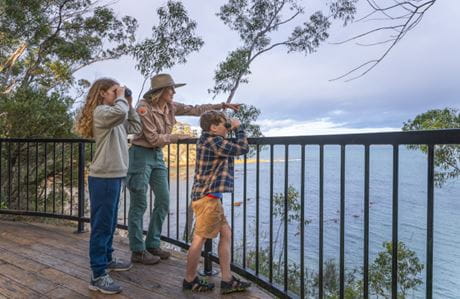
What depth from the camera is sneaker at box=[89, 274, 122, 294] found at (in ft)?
6.16

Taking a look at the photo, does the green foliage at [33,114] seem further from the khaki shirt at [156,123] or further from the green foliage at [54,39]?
the khaki shirt at [156,123]

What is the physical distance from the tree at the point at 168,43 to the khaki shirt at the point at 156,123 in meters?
5.02

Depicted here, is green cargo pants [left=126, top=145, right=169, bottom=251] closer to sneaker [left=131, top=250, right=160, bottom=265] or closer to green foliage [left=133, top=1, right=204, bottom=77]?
sneaker [left=131, top=250, right=160, bottom=265]

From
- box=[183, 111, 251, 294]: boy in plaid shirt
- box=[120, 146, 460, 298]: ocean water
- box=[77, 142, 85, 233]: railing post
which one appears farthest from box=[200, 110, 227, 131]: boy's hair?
box=[77, 142, 85, 233]: railing post

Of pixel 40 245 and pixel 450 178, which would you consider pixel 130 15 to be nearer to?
pixel 40 245

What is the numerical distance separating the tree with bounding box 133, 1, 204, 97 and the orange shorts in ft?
19.0

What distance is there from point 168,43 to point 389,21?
228 inches

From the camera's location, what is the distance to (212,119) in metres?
1.79

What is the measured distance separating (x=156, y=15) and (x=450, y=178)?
629 cm

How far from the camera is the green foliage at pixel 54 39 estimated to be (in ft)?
22.1

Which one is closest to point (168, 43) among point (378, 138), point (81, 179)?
point (81, 179)

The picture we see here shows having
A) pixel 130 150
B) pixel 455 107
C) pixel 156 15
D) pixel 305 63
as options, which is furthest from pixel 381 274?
pixel 156 15

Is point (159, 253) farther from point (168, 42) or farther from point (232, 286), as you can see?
point (168, 42)

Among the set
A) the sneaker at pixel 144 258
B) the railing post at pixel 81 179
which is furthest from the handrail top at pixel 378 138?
the railing post at pixel 81 179
